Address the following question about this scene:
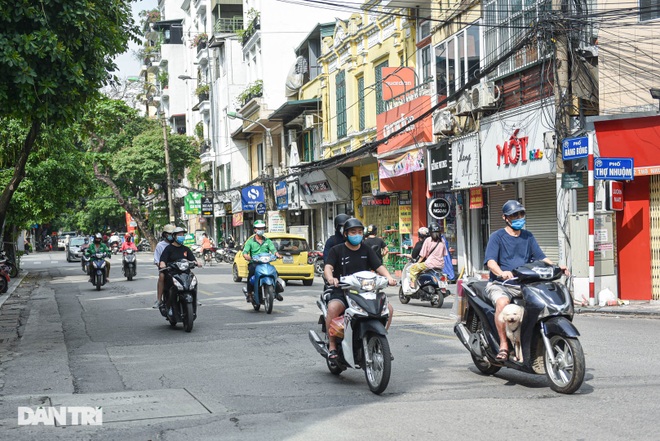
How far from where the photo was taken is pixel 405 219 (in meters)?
30.0

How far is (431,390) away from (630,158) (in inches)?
420

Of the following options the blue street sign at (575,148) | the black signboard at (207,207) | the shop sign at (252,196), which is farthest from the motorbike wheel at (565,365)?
the black signboard at (207,207)

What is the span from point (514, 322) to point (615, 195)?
11135mm

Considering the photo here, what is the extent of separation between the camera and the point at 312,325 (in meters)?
14.3

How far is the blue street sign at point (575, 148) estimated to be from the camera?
1739cm

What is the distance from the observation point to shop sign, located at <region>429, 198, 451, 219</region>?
25.6 metres

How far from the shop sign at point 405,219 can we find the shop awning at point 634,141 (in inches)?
453

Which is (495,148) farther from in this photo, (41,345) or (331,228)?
(331,228)

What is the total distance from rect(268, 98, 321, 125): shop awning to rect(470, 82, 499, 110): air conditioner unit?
55.9 ft

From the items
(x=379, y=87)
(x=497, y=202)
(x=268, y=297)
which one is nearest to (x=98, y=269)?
(x=268, y=297)

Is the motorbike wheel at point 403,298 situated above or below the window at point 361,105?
below

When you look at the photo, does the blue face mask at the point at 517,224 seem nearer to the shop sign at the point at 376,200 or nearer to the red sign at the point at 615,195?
the red sign at the point at 615,195

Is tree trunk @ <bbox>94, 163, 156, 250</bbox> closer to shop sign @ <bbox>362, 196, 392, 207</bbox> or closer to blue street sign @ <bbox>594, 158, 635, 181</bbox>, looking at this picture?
shop sign @ <bbox>362, 196, 392, 207</bbox>

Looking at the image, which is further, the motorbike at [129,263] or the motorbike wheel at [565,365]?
the motorbike at [129,263]
